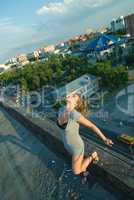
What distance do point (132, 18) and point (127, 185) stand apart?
195 ft

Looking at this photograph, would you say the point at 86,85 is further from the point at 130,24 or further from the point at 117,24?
the point at 117,24

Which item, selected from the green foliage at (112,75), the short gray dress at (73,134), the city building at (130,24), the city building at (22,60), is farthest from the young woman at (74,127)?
the city building at (22,60)

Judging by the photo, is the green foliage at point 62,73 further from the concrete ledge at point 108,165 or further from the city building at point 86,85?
the concrete ledge at point 108,165

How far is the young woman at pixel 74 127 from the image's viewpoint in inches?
111

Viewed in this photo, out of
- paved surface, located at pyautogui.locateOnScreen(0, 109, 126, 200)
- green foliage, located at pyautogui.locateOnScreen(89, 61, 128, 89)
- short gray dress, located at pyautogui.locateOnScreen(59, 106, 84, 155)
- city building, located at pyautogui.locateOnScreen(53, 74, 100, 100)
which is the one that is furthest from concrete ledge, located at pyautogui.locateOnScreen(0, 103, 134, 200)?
green foliage, located at pyautogui.locateOnScreen(89, 61, 128, 89)

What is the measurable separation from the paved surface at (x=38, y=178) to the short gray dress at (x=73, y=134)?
0.37m

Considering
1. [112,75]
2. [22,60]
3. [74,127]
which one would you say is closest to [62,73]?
[112,75]

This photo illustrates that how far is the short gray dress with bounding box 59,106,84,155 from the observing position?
281 cm

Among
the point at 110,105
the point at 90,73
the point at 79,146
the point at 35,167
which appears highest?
the point at 79,146

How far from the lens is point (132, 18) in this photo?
191 ft

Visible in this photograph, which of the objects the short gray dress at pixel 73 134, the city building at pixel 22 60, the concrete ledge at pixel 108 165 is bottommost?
the city building at pixel 22 60

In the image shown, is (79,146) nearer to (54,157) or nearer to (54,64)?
(54,157)

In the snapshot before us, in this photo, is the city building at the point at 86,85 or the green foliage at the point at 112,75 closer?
the city building at the point at 86,85

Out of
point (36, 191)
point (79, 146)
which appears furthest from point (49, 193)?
point (79, 146)
